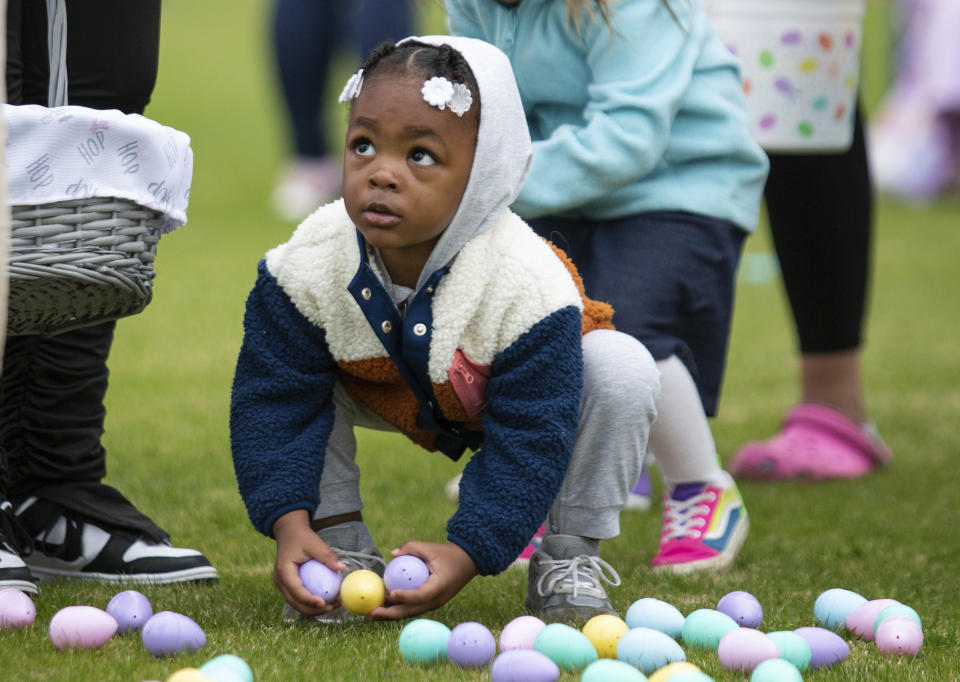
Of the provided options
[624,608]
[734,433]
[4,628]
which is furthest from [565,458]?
[734,433]

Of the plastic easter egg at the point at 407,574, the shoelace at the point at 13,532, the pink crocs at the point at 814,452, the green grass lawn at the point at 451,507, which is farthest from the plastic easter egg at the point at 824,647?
the pink crocs at the point at 814,452

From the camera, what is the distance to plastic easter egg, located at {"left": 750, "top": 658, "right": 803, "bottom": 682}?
5.19ft

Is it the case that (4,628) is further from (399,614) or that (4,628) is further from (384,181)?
(384,181)

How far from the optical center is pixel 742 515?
2.40 meters

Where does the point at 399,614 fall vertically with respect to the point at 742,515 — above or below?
above

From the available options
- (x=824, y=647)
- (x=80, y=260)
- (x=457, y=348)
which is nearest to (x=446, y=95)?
(x=457, y=348)

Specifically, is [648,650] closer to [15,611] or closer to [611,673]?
[611,673]

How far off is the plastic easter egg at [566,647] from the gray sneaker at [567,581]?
0.20m

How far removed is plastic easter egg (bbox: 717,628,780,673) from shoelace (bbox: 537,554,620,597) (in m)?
0.27

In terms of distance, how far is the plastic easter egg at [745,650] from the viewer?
169 centimetres

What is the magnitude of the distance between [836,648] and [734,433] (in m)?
1.66

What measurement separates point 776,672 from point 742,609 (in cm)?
30

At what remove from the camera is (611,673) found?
1542 mm

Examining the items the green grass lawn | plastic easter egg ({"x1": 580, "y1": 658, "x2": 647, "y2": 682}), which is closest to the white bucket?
the green grass lawn
